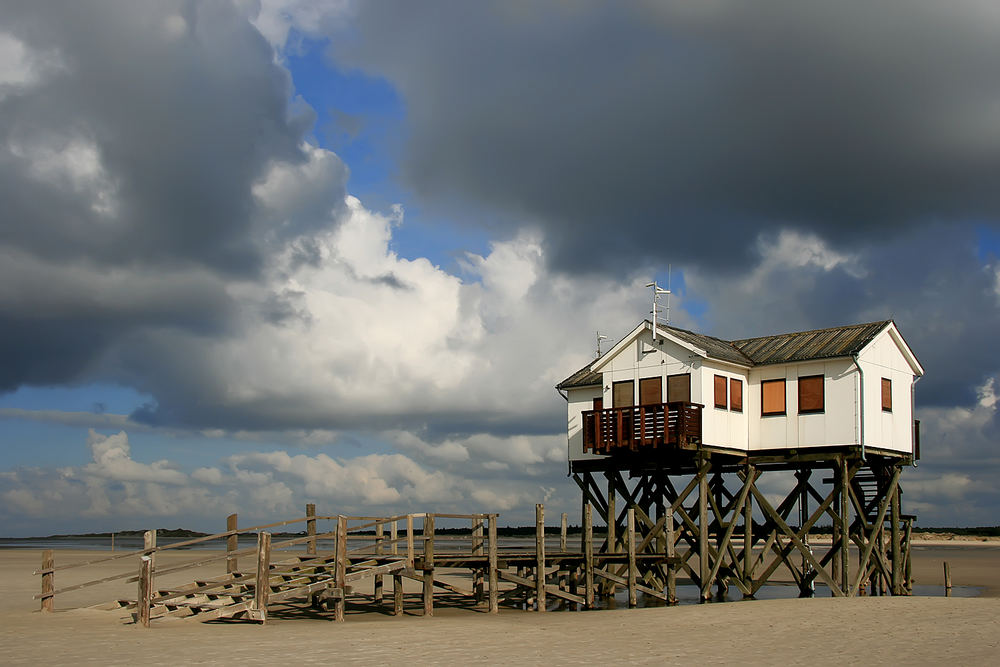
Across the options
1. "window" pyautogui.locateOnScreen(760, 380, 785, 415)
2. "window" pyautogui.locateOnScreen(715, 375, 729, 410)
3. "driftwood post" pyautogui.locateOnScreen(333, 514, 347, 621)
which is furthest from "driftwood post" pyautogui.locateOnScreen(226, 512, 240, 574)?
"window" pyautogui.locateOnScreen(760, 380, 785, 415)

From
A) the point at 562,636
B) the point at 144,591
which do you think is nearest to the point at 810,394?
the point at 562,636

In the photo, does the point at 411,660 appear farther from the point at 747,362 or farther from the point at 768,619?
the point at 747,362

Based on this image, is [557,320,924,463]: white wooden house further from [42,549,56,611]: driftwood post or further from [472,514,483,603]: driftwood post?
[42,549,56,611]: driftwood post

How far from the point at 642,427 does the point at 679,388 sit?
5.81ft

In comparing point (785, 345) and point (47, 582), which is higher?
point (785, 345)

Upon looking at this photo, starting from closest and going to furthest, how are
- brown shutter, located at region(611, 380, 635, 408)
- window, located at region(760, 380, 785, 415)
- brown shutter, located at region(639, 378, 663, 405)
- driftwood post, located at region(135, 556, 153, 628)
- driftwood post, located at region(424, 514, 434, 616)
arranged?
driftwood post, located at region(135, 556, 153, 628)
driftwood post, located at region(424, 514, 434, 616)
brown shutter, located at region(639, 378, 663, 405)
window, located at region(760, 380, 785, 415)
brown shutter, located at region(611, 380, 635, 408)

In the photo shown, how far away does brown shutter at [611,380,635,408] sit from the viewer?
32000mm

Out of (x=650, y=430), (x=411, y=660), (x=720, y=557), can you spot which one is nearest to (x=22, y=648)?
(x=411, y=660)

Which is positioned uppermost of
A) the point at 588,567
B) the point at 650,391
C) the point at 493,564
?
the point at 650,391

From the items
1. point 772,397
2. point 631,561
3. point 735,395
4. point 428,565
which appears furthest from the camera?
point 772,397

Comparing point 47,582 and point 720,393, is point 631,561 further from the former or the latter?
point 47,582

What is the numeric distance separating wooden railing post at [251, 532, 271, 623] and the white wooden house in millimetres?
11697

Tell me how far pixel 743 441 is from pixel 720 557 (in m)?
3.73

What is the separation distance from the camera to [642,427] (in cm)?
3009
